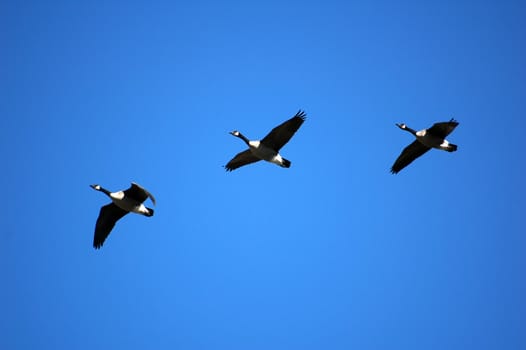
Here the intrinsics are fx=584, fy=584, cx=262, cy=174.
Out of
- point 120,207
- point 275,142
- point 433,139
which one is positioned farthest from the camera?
point 433,139

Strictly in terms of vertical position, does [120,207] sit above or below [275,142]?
below

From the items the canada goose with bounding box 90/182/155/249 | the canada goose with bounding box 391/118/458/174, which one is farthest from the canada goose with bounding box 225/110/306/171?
the canada goose with bounding box 391/118/458/174

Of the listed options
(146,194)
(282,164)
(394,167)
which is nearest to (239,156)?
(282,164)

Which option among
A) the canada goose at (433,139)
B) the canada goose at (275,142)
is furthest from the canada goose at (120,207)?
the canada goose at (433,139)

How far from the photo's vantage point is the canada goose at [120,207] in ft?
72.9

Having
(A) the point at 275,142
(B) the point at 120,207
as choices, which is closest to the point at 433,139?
(A) the point at 275,142

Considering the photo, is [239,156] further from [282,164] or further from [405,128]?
[405,128]

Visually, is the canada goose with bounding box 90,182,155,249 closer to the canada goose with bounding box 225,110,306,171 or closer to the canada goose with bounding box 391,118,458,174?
the canada goose with bounding box 225,110,306,171

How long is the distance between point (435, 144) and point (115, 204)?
1411 centimetres

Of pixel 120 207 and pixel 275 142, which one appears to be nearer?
pixel 120 207

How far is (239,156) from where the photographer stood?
26.4 metres

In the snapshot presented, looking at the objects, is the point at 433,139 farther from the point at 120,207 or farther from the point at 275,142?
the point at 120,207

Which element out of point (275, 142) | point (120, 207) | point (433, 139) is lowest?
point (120, 207)

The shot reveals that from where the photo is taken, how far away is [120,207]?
2311 cm
